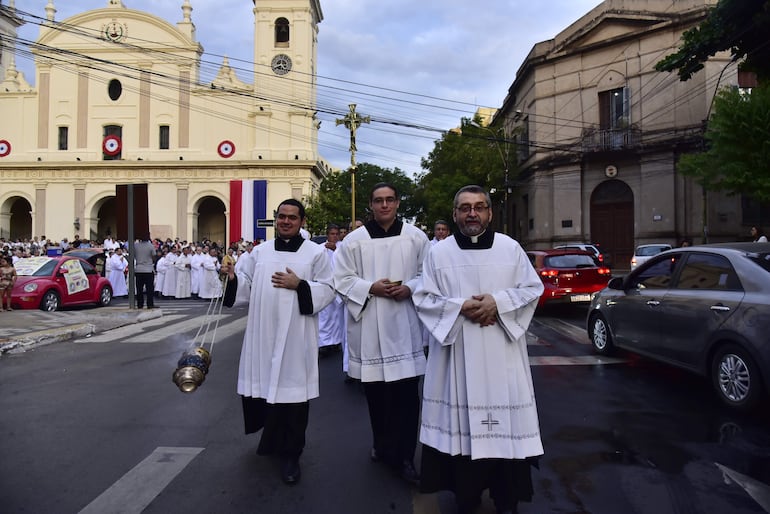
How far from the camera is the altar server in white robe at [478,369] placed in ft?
10.4

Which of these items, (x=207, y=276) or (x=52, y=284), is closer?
(x=52, y=284)

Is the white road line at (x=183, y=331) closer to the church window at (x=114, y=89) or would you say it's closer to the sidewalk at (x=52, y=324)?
the sidewalk at (x=52, y=324)

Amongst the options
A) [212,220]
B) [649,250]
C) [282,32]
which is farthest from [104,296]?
[282,32]

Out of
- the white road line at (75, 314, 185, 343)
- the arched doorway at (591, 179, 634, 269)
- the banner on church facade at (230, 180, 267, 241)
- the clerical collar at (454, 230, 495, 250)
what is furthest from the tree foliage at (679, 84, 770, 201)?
the banner on church facade at (230, 180, 267, 241)

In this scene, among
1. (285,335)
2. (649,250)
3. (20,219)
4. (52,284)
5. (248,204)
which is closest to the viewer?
(285,335)

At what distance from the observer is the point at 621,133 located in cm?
2878

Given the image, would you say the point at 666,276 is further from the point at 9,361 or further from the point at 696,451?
the point at 9,361

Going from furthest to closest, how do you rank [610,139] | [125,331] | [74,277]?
1. [610,139]
2. [74,277]
3. [125,331]

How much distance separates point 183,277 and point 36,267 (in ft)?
20.8

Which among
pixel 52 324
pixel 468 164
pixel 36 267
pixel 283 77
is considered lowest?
pixel 52 324

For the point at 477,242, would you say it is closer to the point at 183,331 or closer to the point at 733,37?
the point at 183,331

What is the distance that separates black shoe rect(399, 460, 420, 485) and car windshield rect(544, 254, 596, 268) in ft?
29.6

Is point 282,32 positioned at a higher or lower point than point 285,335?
higher

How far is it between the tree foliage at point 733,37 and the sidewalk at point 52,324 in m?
12.2
